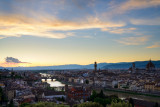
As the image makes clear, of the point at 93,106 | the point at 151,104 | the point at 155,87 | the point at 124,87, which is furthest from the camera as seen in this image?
the point at 124,87

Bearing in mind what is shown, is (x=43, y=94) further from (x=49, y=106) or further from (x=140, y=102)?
(x=49, y=106)

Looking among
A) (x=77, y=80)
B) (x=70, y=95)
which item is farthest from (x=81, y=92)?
(x=77, y=80)

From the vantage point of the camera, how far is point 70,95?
63.4 feet

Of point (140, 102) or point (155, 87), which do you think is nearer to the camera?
point (140, 102)

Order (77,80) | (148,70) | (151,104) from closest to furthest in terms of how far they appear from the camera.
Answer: (151,104), (77,80), (148,70)

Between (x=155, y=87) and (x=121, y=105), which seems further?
(x=155, y=87)

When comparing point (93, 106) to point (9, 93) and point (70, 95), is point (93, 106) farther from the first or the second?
point (9, 93)

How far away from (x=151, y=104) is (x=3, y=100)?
11.5m

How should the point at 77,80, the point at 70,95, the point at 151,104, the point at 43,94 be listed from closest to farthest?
the point at 151,104 < the point at 43,94 < the point at 70,95 < the point at 77,80

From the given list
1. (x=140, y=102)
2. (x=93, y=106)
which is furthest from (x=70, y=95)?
(x=93, y=106)

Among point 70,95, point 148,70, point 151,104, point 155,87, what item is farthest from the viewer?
point 148,70

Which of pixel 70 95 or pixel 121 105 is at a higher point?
pixel 121 105

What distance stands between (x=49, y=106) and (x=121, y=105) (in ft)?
9.85

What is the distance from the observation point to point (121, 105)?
7980 millimetres
